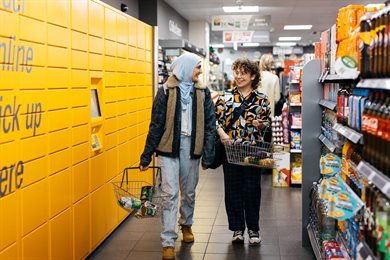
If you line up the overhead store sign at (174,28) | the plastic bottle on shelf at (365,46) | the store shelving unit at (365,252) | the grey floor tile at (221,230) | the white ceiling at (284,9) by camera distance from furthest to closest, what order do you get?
the white ceiling at (284,9) < the overhead store sign at (174,28) < the grey floor tile at (221,230) < the plastic bottle on shelf at (365,46) < the store shelving unit at (365,252)

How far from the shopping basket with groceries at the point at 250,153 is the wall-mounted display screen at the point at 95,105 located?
1.20 m

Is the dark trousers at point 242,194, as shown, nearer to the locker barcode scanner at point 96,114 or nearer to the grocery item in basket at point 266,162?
the grocery item in basket at point 266,162

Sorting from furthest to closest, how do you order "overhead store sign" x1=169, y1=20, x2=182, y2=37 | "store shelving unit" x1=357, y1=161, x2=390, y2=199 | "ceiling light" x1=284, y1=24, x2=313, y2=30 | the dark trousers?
"ceiling light" x1=284, y1=24, x2=313, y2=30, "overhead store sign" x1=169, y1=20, x2=182, y2=37, the dark trousers, "store shelving unit" x1=357, y1=161, x2=390, y2=199

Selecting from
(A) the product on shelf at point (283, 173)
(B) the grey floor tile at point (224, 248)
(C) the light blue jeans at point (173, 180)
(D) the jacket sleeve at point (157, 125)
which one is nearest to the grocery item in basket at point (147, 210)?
(C) the light blue jeans at point (173, 180)

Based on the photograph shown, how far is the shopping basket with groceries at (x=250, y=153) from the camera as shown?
4.93 metres

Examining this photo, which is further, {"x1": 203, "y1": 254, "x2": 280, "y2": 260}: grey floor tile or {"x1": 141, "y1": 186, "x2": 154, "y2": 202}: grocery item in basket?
{"x1": 203, "y1": 254, "x2": 280, "y2": 260}: grey floor tile

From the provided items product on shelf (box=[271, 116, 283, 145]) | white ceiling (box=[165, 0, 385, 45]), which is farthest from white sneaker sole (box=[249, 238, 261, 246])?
white ceiling (box=[165, 0, 385, 45])

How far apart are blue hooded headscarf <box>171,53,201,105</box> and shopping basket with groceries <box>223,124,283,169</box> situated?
1.79ft

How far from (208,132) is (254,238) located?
1099 millimetres

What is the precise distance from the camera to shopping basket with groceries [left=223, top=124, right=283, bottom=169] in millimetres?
4934

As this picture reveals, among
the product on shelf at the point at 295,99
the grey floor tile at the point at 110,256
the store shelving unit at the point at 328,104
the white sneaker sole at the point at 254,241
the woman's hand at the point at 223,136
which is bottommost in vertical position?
the grey floor tile at the point at 110,256

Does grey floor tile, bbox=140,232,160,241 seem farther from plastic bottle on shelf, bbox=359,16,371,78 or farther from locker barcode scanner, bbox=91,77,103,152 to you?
plastic bottle on shelf, bbox=359,16,371,78

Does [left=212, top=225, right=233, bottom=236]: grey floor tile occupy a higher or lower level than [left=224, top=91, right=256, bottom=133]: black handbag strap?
lower

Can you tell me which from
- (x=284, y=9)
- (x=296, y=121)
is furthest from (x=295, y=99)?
(x=284, y=9)
